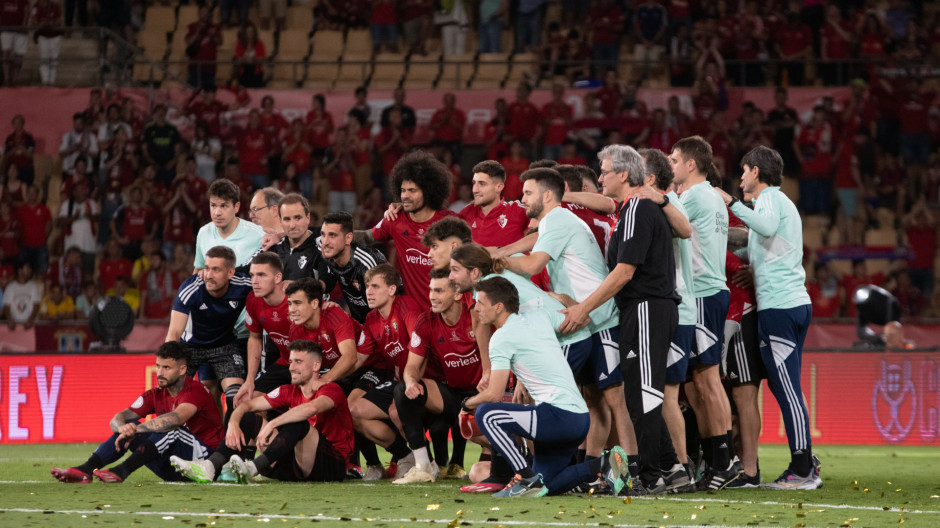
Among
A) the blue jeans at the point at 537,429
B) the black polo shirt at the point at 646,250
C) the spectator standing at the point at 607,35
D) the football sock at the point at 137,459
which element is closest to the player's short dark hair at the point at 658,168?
the black polo shirt at the point at 646,250

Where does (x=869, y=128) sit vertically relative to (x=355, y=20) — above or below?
below

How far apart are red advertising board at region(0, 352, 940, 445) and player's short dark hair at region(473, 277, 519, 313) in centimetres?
668

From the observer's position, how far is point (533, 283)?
8258 mm

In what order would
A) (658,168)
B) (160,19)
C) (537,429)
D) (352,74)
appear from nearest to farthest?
(537,429)
(658,168)
(352,74)
(160,19)

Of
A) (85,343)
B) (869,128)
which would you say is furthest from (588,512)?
(869,128)

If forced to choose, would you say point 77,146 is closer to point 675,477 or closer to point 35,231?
point 35,231

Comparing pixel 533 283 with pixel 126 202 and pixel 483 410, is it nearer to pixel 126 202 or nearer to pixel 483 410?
pixel 483 410

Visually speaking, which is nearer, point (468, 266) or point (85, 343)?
point (468, 266)

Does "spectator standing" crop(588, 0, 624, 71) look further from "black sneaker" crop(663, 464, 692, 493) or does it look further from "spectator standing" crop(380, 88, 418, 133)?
"black sneaker" crop(663, 464, 692, 493)

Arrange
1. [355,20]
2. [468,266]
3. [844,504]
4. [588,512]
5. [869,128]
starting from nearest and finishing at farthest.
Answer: [588,512] → [844,504] → [468,266] → [869,128] → [355,20]

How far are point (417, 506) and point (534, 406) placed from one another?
1.02 metres

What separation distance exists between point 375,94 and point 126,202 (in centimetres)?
439

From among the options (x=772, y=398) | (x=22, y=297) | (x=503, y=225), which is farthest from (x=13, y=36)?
(x=772, y=398)

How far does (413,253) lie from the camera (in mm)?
9586
